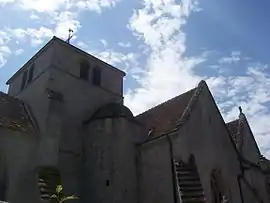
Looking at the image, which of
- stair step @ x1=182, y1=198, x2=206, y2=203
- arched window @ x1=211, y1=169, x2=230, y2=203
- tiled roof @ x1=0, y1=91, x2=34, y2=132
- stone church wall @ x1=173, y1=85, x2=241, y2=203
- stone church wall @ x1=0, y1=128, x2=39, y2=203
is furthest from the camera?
arched window @ x1=211, y1=169, x2=230, y2=203

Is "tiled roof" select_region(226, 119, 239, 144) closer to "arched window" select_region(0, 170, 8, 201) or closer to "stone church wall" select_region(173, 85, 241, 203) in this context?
"stone church wall" select_region(173, 85, 241, 203)

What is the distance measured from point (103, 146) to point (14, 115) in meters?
5.77

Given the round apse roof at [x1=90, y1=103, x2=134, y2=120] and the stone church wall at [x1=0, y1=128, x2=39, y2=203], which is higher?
the round apse roof at [x1=90, y1=103, x2=134, y2=120]

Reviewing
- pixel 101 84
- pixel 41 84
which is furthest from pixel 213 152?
pixel 41 84

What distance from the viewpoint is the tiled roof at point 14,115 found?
17359 mm

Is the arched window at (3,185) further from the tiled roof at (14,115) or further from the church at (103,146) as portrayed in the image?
the tiled roof at (14,115)

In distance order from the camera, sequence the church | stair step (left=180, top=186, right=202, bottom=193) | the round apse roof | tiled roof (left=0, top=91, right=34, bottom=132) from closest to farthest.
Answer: stair step (left=180, top=186, right=202, bottom=193), the church, tiled roof (left=0, top=91, right=34, bottom=132), the round apse roof

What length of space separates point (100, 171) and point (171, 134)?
15.9 feet

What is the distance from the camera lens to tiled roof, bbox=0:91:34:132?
683 inches

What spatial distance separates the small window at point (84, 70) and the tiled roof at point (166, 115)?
17.4 feet

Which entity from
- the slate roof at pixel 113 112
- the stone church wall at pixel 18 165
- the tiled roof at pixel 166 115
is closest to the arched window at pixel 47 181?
the stone church wall at pixel 18 165

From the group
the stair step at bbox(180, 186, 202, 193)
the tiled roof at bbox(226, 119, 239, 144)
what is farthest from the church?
the tiled roof at bbox(226, 119, 239, 144)

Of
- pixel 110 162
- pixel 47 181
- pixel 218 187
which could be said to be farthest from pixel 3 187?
pixel 218 187

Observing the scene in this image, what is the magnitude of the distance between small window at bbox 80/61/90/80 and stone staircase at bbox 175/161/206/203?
10329 mm
